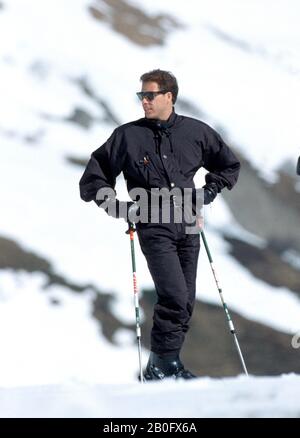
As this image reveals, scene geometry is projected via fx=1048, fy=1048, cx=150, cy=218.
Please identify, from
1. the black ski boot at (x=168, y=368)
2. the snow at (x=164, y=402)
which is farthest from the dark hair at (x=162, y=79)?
the snow at (x=164, y=402)

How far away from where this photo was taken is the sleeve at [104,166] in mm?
6922

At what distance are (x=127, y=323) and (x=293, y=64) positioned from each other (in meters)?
11.2

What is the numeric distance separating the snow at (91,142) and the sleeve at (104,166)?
59.1ft

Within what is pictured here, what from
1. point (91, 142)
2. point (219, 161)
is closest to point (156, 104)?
point (219, 161)

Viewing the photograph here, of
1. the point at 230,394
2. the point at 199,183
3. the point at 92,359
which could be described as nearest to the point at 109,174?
the point at 230,394

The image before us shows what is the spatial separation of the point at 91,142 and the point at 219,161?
25.4 meters

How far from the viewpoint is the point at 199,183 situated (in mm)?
25219

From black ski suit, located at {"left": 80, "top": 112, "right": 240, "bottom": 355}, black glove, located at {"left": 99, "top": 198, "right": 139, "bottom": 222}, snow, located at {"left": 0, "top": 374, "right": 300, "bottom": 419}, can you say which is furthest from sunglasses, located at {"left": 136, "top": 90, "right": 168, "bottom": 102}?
snow, located at {"left": 0, "top": 374, "right": 300, "bottom": 419}

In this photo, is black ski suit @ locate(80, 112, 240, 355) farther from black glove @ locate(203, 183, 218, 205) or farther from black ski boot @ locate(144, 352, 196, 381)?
black glove @ locate(203, 183, 218, 205)

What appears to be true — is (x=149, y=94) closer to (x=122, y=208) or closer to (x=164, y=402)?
(x=122, y=208)

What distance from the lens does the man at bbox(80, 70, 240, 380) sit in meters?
6.77

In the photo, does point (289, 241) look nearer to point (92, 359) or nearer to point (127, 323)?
point (127, 323)

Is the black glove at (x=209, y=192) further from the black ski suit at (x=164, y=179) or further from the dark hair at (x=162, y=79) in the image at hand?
the dark hair at (x=162, y=79)

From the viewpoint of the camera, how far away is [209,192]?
7.20 meters
